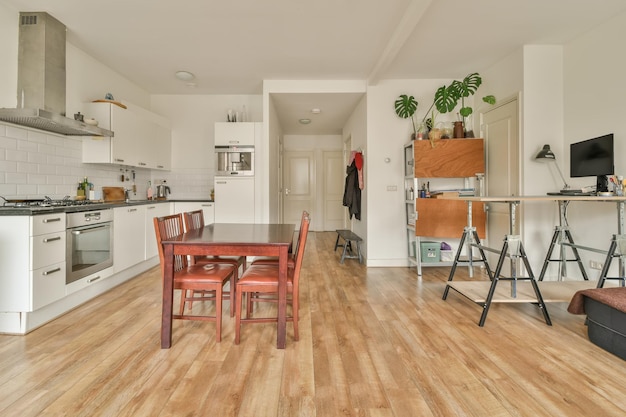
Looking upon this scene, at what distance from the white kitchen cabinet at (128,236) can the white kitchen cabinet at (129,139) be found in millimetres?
692

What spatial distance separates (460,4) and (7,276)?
163 inches

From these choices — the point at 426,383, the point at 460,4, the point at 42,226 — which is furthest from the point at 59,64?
the point at 426,383

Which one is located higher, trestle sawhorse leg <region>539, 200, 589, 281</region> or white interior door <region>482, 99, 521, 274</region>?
white interior door <region>482, 99, 521, 274</region>

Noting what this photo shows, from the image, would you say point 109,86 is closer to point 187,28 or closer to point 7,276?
point 187,28

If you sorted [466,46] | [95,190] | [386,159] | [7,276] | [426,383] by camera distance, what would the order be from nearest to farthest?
[426,383] < [7,276] < [466,46] < [95,190] < [386,159]

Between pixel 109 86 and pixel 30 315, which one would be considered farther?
pixel 109 86

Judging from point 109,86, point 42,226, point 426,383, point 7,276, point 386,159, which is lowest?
point 426,383

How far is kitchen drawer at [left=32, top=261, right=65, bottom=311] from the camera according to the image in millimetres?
2309

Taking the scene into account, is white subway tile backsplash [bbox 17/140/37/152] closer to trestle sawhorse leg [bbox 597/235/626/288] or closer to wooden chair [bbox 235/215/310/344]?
wooden chair [bbox 235/215/310/344]

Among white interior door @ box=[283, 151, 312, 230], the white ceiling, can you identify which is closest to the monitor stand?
the white ceiling

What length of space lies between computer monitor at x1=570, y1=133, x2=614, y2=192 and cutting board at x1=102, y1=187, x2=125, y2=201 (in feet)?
17.0

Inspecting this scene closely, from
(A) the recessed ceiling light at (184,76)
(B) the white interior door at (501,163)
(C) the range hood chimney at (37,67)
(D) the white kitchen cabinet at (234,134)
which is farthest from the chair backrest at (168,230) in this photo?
(B) the white interior door at (501,163)

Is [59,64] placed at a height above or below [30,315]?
above

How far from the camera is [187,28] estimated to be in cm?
311
